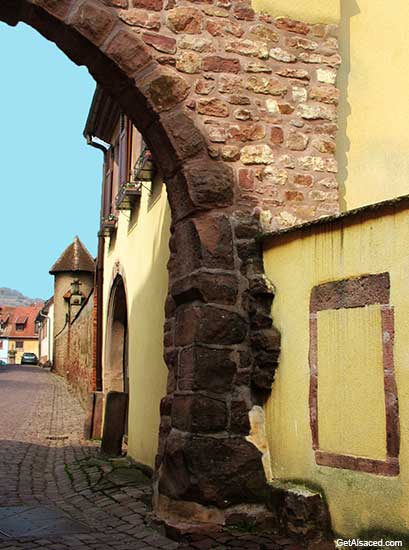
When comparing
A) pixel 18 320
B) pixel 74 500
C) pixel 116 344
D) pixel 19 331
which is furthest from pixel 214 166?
pixel 18 320

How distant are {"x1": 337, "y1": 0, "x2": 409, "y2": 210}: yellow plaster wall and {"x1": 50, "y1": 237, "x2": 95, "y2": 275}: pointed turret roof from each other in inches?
916

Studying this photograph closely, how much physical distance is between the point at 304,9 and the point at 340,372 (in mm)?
2819

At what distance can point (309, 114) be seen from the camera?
214 inches

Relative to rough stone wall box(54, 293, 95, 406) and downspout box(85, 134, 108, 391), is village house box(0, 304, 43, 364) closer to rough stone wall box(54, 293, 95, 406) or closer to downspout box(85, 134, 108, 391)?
rough stone wall box(54, 293, 95, 406)

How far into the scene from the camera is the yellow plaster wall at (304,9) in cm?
545

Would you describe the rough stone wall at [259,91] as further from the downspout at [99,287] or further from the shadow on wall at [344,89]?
the downspout at [99,287]

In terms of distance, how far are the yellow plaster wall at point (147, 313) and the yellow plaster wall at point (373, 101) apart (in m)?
1.85

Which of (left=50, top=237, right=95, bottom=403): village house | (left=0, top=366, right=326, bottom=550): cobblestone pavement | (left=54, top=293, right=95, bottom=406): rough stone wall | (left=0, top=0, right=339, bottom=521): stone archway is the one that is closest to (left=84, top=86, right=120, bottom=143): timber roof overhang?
(left=54, top=293, right=95, bottom=406): rough stone wall

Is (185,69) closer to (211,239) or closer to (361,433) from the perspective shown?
(211,239)

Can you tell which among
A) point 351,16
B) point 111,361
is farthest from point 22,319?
point 351,16

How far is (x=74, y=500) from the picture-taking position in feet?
20.4

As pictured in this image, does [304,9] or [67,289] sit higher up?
[67,289]

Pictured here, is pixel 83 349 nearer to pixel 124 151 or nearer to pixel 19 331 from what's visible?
pixel 124 151

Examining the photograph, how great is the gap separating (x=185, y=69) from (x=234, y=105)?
1.37ft
